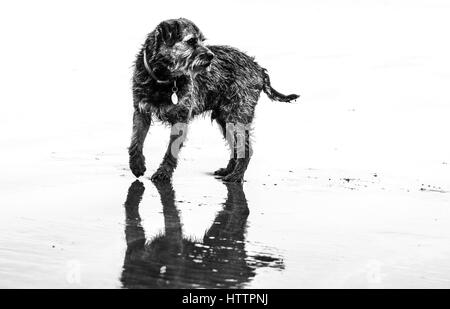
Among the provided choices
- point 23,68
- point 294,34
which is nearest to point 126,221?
point 23,68

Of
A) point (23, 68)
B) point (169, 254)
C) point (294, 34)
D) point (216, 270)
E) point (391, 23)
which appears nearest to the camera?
point (216, 270)

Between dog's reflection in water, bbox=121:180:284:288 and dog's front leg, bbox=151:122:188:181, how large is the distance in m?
1.71

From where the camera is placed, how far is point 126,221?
7375 millimetres

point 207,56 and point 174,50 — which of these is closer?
point 174,50

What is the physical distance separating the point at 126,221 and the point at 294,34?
16.0 metres

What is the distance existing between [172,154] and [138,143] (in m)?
0.38

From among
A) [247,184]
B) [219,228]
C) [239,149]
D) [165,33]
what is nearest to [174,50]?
[165,33]

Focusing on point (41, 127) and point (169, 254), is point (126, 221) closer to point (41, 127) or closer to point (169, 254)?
point (169, 254)

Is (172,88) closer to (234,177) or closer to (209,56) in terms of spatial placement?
(209,56)

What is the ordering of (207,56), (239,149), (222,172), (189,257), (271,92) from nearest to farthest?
(189,257) → (207,56) → (222,172) → (239,149) → (271,92)

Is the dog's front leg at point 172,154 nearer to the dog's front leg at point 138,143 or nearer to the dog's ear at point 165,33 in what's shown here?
the dog's front leg at point 138,143

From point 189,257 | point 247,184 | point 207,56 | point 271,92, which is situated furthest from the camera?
point 271,92

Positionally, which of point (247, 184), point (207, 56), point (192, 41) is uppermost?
point (192, 41)

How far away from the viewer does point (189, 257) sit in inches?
245
